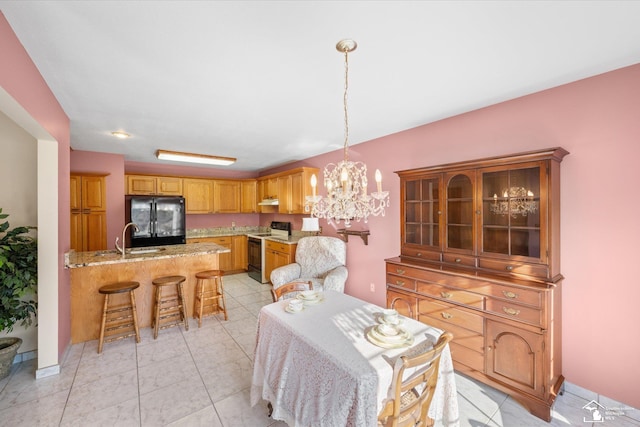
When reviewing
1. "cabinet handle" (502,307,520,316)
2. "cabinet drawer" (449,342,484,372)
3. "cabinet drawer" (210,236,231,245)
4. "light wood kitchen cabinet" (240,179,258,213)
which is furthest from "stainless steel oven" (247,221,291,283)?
"cabinet handle" (502,307,520,316)

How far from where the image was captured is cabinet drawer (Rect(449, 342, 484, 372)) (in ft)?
7.31

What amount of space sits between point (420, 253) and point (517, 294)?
3.27 ft

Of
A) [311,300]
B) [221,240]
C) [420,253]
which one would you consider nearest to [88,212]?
[221,240]

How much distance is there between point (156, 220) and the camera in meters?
4.67

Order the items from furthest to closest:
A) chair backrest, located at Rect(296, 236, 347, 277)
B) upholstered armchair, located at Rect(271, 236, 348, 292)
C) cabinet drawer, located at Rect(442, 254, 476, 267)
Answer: chair backrest, located at Rect(296, 236, 347, 277), upholstered armchair, located at Rect(271, 236, 348, 292), cabinet drawer, located at Rect(442, 254, 476, 267)

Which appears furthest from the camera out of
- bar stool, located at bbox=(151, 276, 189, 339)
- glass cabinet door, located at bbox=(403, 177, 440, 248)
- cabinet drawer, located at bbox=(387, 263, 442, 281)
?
bar stool, located at bbox=(151, 276, 189, 339)

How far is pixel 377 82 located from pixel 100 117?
3026 mm

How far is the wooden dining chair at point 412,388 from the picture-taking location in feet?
3.81

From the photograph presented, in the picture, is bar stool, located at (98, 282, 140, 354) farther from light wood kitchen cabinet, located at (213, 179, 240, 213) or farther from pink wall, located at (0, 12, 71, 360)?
light wood kitchen cabinet, located at (213, 179, 240, 213)

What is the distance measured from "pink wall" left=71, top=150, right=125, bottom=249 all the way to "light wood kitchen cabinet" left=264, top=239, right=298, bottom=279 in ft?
8.79

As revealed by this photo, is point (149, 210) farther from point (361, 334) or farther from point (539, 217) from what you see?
point (539, 217)

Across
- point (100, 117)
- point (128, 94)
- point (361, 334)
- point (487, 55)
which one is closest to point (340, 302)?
point (361, 334)

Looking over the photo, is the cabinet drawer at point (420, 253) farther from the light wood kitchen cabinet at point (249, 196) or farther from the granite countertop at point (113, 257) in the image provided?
Result: the light wood kitchen cabinet at point (249, 196)

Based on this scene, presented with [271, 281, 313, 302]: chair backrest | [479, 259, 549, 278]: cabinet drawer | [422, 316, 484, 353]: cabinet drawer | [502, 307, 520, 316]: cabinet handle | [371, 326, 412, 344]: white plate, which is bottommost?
Result: [422, 316, 484, 353]: cabinet drawer
